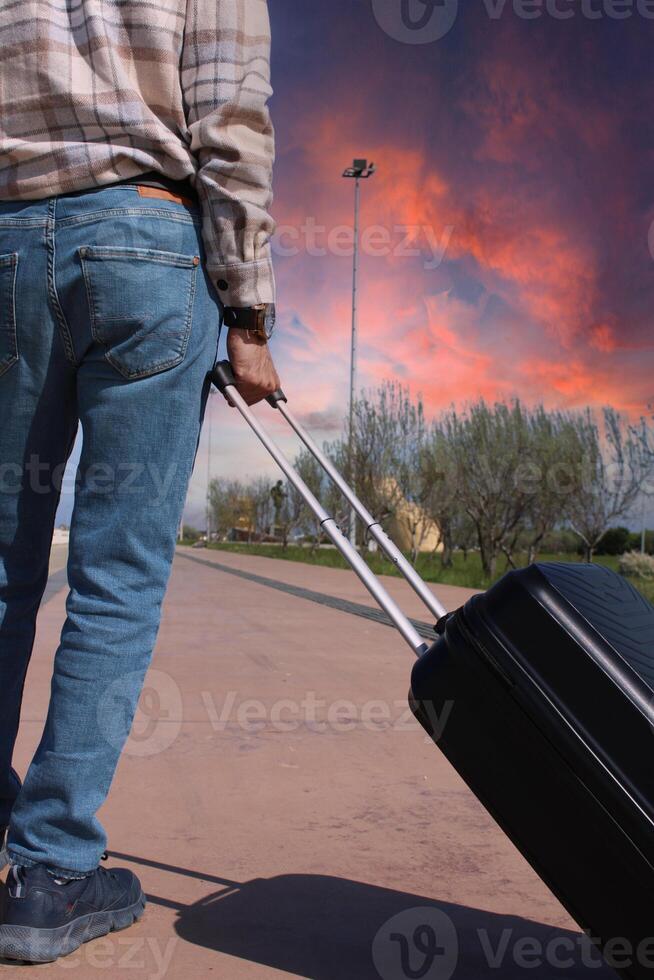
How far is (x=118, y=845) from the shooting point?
7.08ft

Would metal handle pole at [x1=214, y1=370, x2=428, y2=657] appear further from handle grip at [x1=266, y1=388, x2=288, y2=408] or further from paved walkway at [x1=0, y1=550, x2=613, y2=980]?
paved walkway at [x1=0, y1=550, x2=613, y2=980]

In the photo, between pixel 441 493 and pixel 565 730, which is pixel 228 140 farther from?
pixel 441 493

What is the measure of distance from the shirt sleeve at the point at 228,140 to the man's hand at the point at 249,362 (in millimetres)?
82

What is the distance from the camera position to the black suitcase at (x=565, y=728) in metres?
1.25

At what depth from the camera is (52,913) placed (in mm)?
1589

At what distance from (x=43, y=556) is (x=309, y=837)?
98 centimetres

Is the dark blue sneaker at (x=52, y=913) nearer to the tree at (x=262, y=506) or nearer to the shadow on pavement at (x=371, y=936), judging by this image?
the shadow on pavement at (x=371, y=936)

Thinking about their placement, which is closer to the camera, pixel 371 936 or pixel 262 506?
pixel 371 936

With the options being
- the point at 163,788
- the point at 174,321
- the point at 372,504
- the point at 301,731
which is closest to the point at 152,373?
the point at 174,321

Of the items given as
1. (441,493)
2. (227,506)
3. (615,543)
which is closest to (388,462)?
(441,493)

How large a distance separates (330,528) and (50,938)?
0.88 m

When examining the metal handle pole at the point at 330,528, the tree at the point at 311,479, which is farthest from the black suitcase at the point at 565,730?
the tree at the point at 311,479
